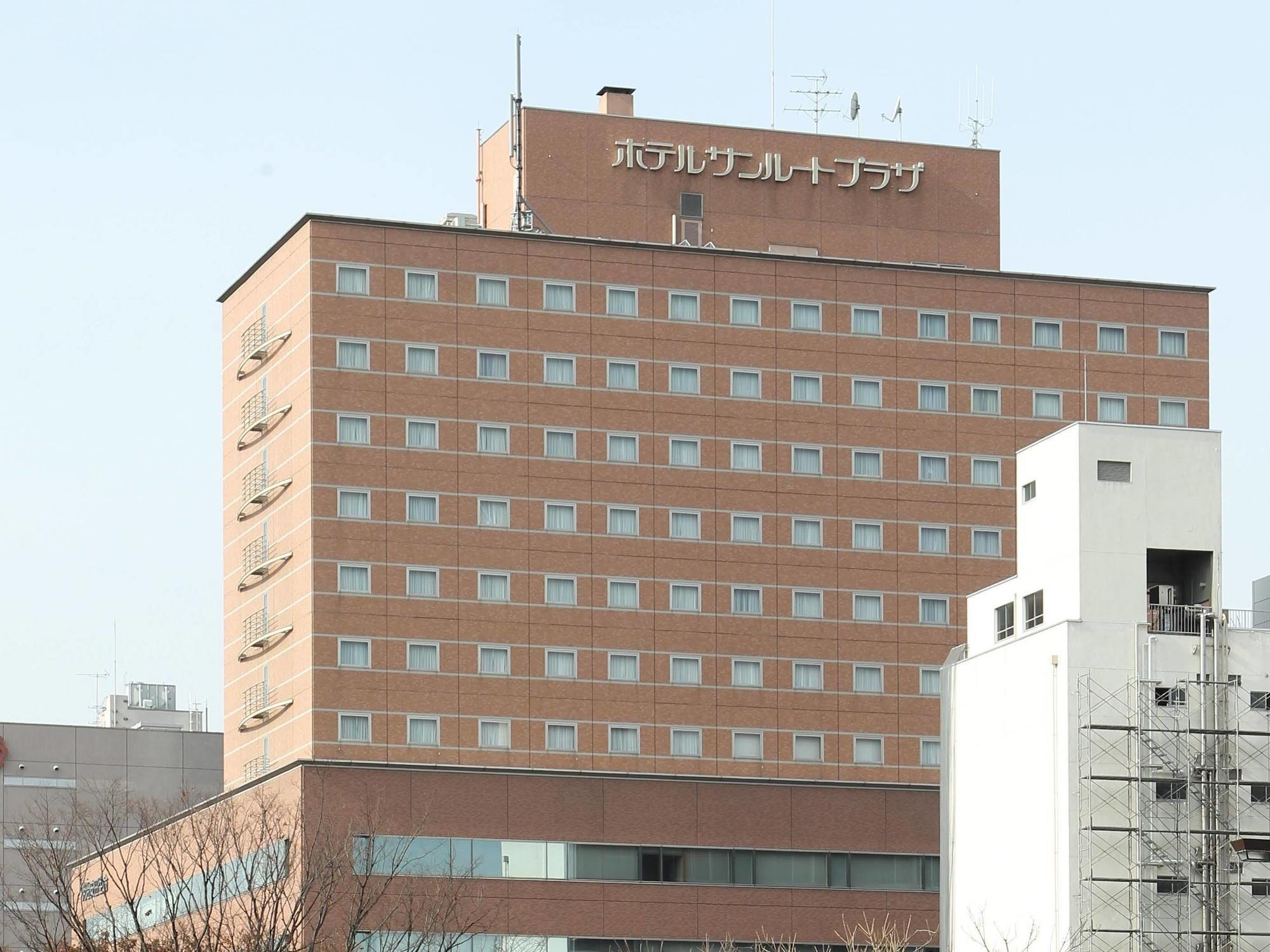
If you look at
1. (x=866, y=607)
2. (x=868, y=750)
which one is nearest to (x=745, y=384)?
(x=866, y=607)

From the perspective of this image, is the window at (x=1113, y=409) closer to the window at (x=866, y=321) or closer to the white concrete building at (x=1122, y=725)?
the window at (x=866, y=321)

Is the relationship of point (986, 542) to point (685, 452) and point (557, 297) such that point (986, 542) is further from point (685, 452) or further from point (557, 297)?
point (557, 297)

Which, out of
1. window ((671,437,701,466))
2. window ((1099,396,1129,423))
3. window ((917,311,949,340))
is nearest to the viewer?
window ((671,437,701,466))

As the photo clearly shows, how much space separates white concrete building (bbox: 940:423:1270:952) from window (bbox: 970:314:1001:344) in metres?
33.4

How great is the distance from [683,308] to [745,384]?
4778mm

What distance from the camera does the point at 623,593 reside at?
13025 centimetres

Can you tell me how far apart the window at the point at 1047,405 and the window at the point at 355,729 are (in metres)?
37.0

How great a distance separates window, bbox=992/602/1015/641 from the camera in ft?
349

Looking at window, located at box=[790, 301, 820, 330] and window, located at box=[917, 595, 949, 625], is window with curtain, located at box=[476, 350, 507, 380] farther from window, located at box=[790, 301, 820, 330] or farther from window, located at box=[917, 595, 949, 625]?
window, located at box=[917, 595, 949, 625]

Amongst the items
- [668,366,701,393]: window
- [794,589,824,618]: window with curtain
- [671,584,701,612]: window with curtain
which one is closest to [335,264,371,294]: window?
[668,366,701,393]: window

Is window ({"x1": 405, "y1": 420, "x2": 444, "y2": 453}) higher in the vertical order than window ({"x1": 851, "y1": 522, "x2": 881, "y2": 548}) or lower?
higher

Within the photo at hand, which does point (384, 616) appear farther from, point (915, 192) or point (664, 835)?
point (915, 192)

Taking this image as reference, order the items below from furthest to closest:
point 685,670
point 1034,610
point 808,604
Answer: point 808,604
point 685,670
point 1034,610

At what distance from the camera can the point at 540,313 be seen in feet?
431
